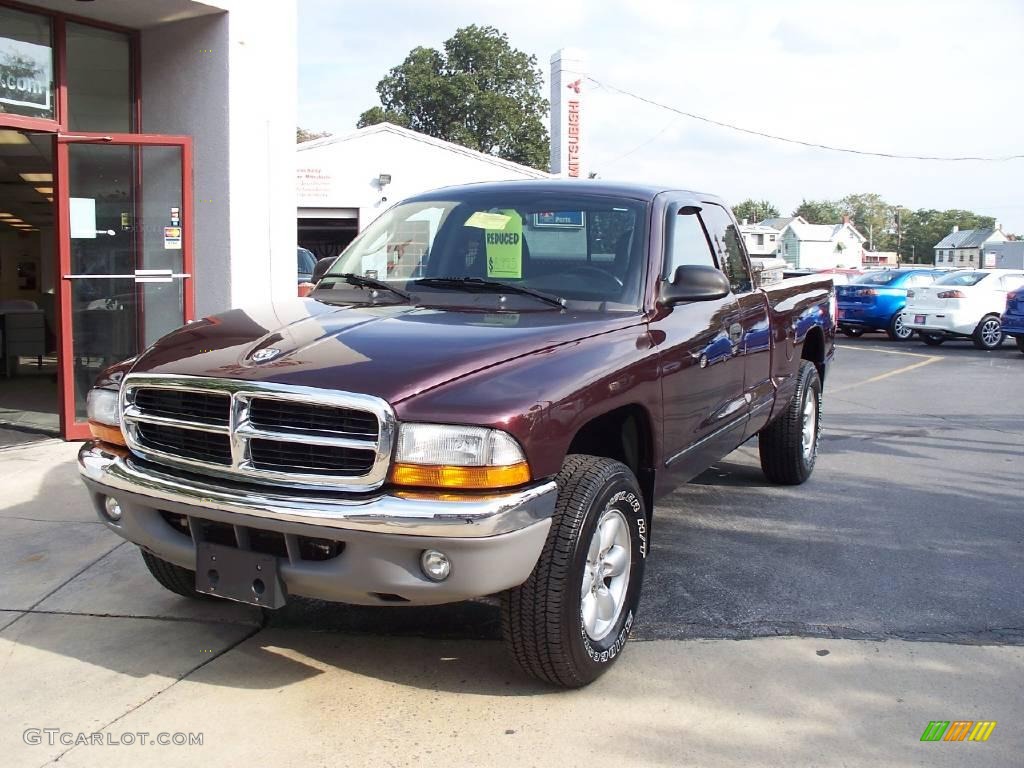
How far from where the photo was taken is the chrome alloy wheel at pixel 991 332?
18.8 m

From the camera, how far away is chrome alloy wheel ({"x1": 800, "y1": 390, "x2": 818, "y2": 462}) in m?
6.96

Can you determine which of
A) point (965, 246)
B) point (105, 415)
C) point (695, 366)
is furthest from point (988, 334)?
point (965, 246)

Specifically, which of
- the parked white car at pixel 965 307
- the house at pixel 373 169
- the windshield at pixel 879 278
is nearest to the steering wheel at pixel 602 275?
the parked white car at pixel 965 307

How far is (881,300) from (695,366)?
17.7m

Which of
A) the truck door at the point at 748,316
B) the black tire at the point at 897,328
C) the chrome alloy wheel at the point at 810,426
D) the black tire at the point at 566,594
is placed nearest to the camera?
the black tire at the point at 566,594

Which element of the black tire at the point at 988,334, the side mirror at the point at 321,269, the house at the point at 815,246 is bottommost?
the black tire at the point at 988,334

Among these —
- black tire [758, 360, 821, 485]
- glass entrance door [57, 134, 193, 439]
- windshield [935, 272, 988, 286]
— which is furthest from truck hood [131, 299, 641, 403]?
windshield [935, 272, 988, 286]

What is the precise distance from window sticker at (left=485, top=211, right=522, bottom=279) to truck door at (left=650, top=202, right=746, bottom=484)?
0.66 metres

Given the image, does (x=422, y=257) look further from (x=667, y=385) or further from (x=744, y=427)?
(x=744, y=427)

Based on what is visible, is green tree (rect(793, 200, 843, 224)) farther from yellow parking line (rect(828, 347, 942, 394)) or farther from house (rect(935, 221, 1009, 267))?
yellow parking line (rect(828, 347, 942, 394))

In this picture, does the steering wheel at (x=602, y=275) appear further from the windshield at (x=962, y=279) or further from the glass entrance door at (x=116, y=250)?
the windshield at (x=962, y=279)

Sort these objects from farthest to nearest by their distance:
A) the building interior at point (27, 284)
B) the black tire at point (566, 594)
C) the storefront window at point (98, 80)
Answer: the building interior at point (27, 284) < the storefront window at point (98, 80) < the black tire at point (566, 594)

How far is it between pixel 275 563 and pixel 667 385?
70.0 inches

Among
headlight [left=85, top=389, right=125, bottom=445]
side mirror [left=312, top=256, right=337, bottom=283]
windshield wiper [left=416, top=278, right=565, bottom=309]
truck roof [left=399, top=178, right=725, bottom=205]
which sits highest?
truck roof [left=399, top=178, right=725, bottom=205]
